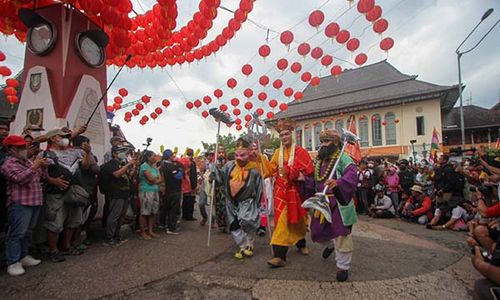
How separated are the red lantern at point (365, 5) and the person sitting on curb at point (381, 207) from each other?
209 inches

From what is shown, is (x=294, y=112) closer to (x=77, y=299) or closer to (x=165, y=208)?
(x=165, y=208)

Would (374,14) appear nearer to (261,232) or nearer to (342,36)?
(342,36)

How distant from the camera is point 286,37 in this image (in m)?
8.21

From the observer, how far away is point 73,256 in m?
4.03

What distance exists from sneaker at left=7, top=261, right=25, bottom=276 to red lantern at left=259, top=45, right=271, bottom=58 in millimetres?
8006

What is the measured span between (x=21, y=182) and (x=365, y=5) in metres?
7.38

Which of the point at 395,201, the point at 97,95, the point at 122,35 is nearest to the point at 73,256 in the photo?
the point at 97,95

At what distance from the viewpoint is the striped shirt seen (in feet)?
11.0

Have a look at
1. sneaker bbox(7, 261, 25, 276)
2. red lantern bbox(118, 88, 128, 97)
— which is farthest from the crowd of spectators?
red lantern bbox(118, 88, 128, 97)

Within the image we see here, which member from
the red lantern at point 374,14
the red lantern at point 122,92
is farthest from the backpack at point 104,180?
the red lantern at point 122,92

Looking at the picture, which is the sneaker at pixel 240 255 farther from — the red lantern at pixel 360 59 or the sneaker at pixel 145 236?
Result: the red lantern at pixel 360 59

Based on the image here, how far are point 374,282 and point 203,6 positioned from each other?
6255 mm

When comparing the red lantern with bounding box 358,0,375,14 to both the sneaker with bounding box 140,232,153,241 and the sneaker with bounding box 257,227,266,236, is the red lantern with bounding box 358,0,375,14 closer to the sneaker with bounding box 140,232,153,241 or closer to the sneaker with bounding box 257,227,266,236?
the sneaker with bounding box 257,227,266,236

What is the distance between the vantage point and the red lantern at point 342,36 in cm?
769
